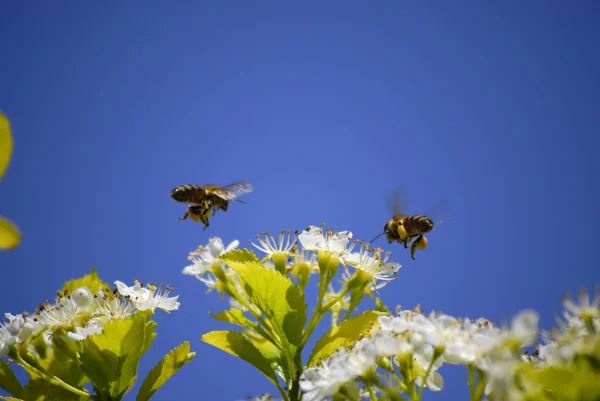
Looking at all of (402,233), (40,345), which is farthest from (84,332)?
(402,233)

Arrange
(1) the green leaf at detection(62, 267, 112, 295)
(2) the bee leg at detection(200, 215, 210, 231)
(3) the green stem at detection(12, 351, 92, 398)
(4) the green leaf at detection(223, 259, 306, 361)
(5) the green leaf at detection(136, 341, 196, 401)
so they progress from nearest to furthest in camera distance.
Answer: (4) the green leaf at detection(223, 259, 306, 361), (3) the green stem at detection(12, 351, 92, 398), (5) the green leaf at detection(136, 341, 196, 401), (1) the green leaf at detection(62, 267, 112, 295), (2) the bee leg at detection(200, 215, 210, 231)

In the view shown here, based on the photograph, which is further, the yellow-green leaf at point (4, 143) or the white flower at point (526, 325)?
the white flower at point (526, 325)

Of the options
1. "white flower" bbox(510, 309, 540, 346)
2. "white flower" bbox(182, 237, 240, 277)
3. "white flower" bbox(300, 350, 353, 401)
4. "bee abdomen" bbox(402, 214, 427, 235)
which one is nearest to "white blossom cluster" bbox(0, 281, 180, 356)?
"white flower" bbox(182, 237, 240, 277)

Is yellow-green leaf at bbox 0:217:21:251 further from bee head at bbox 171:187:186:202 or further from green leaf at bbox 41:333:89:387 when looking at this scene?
bee head at bbox 171:187:186:202

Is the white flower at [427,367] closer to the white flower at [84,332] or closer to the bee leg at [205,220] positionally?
the white flower at [84,332]

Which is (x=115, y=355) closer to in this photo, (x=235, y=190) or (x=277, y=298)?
(x=277, y=298)

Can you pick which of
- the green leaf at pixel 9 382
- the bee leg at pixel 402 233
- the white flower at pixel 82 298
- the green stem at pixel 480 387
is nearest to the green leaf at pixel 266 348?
the white flower at pixel 82 298

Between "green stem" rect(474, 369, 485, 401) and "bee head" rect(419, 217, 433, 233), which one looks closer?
"green stem" rect(474, 369, 485, 401)
